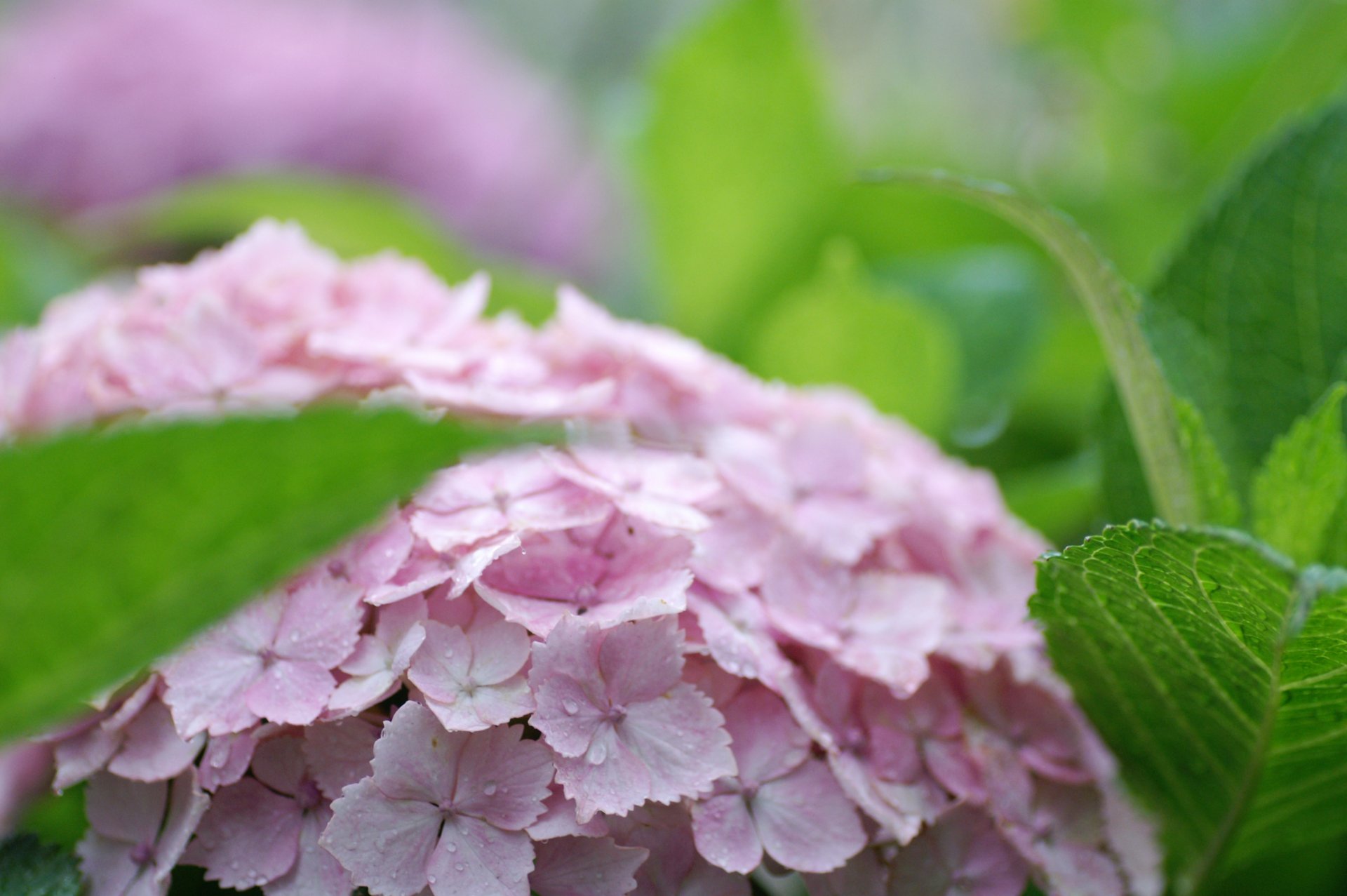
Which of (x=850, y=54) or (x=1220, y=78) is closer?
(x=1220, y=78)

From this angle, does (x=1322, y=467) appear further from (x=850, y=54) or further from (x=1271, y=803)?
(x=850, y=54)

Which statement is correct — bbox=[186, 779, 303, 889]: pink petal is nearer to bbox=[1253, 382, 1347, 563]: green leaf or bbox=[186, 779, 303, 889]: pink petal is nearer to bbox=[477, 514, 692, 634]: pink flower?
bbox=[477, 514, 692, 634]: pink flower

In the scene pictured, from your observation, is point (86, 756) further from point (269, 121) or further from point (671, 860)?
point (269, 121)

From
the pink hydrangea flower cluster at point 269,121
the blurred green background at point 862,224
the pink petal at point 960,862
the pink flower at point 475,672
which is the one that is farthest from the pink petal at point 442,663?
the pink hydrangea flower cluster at point 269,121

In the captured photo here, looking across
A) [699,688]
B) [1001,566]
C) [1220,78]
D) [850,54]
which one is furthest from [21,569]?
[850,54]

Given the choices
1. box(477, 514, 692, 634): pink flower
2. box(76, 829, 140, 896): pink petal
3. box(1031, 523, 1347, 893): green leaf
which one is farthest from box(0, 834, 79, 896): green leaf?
box(1031, 523, 1347, 893): green leaf

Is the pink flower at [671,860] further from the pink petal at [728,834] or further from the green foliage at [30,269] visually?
the green foliage at [30,269]
